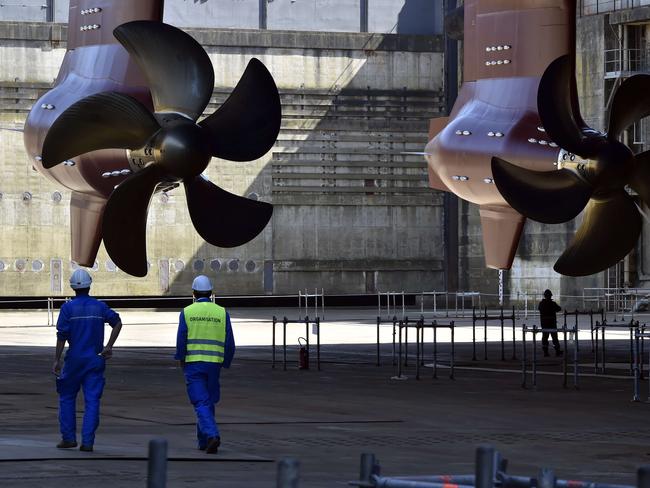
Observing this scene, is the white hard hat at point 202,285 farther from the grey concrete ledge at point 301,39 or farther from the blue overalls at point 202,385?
the grey concrete ledge at point 301,39

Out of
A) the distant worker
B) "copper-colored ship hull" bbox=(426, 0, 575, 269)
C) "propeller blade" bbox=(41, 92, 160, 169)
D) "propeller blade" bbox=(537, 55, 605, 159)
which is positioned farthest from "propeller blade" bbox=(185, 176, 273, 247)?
the distant worker

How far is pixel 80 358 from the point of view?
1581cm

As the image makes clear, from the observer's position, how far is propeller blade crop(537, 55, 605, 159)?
25.3 meters

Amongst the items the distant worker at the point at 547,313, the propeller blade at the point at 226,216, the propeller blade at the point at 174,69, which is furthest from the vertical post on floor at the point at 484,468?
the distant worker at the point at 547,313

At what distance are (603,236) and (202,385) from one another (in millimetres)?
13461

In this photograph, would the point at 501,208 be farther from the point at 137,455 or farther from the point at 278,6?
the point at 278,6

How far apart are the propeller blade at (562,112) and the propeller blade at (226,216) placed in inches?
205

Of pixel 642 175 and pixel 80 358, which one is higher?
pixel 642 175

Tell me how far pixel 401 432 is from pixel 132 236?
8.80 meters

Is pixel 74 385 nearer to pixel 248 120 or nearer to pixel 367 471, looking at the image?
pixel 367 471

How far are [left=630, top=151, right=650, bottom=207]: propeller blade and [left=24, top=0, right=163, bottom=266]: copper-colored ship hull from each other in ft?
30.3

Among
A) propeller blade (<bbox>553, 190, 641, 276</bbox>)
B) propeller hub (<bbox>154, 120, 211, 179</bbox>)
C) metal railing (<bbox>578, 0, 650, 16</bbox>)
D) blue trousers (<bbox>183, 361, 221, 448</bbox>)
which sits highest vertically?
metal railing (<bbox>578, 0, 650, 16</bbox>)

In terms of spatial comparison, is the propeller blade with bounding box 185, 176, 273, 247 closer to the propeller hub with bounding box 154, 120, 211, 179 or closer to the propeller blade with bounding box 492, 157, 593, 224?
the propeller hub with bounding box 154, 120, 211, 179

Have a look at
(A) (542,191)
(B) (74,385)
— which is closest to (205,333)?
(B) (74,385)
